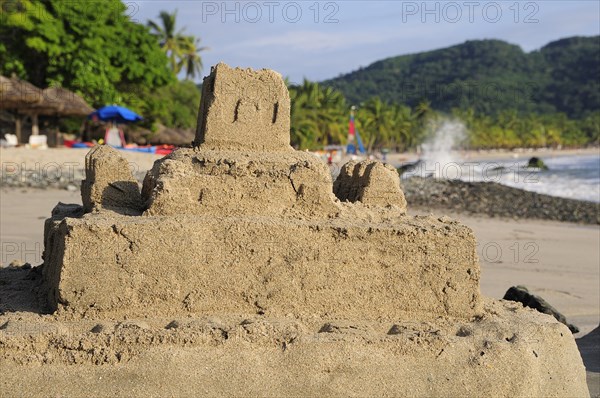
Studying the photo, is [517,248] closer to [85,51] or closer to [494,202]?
[494,202]

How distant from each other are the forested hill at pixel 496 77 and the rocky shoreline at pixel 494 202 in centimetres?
9919

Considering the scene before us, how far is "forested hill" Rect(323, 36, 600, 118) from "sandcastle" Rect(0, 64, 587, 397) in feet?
400

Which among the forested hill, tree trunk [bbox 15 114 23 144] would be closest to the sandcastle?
tree trunk [bbox 15 114 23 144]

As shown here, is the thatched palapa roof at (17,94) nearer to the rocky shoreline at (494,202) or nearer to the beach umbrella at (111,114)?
the beach umbrella at (111,114)

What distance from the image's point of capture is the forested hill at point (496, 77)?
14050cm

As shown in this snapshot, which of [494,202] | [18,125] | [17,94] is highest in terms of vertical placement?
[17,94]

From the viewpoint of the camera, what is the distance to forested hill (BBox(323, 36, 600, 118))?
140m

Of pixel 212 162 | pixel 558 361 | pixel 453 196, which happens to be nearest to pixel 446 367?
pixel 558 361

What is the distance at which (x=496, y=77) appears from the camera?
518 ft

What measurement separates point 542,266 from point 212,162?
28.9 feet

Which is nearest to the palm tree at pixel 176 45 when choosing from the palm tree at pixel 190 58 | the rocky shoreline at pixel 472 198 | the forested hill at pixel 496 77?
the palm tree at pixel 190 58

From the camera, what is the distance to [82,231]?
3842mm

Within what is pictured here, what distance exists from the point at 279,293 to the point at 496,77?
532 ft

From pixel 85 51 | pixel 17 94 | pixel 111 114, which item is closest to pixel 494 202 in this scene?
pixel 111 114
